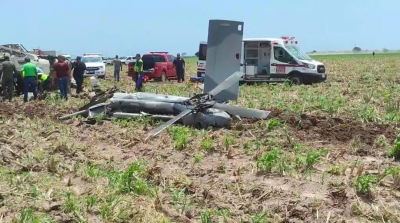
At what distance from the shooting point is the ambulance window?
21.3m

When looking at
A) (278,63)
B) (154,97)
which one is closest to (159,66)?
(278,63)

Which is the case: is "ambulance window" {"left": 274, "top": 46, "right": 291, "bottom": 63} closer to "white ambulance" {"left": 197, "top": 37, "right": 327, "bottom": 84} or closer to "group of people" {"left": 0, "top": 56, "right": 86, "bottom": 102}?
"white ambulance" {"left": 197, "top": 37, "right": 327, "bottom": 84}

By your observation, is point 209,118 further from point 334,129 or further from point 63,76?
point 63,76

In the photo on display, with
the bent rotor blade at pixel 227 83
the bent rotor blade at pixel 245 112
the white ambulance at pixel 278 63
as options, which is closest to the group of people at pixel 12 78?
the bent rotor blade at pixel 227 83

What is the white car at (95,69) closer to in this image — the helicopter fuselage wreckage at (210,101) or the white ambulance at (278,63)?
the white ambulance at (278,63)

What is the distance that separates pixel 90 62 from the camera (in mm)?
28688

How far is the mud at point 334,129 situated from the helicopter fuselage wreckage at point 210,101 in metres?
0.90

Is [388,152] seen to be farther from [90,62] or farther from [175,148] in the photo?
[90,62]

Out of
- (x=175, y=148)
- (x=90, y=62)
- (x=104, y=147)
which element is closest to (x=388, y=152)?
(x=175, y=148)

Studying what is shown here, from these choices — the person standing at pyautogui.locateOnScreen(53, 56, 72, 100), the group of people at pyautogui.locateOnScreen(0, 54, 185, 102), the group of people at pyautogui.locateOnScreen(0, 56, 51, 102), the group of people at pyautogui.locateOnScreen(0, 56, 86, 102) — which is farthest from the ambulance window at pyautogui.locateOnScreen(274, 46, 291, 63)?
the group of people at pyautogui.locateOnScreen(0, 56, 51, 102)

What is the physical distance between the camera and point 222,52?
38.0ft

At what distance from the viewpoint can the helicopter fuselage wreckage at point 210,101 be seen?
1070 centimetres

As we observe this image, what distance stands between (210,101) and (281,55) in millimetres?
11181

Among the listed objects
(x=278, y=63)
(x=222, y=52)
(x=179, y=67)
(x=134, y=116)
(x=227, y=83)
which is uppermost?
(x=222, y=52)
